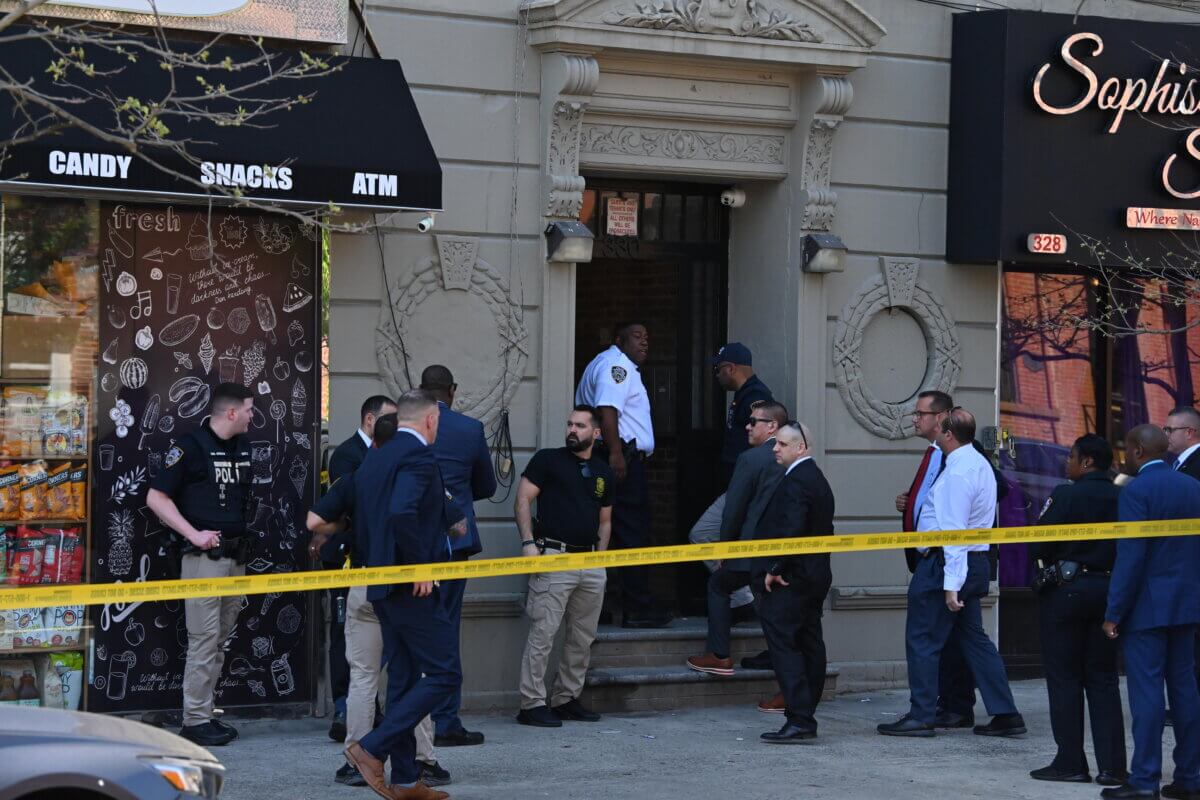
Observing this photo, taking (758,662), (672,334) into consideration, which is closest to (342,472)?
(758,662)

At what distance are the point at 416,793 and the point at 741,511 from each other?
3.56 meters

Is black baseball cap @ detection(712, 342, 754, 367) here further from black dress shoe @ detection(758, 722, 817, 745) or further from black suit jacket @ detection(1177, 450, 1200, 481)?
black suit jacket @ detection(1177, 450, 1200, 481)

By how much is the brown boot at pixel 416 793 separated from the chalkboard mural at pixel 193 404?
2.56 meters

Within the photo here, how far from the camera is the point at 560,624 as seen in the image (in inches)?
442

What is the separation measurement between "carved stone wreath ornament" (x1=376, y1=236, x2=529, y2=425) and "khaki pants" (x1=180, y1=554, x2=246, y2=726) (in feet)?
5.95

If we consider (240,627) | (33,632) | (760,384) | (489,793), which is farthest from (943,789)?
(33,632)

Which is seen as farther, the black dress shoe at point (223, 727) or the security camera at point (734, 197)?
the security camera at point (734, 197)

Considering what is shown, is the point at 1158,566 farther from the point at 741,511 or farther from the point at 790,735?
the point at 741,511

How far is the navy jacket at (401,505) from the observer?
849cm

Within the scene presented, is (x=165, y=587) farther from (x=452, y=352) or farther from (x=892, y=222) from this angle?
(x=892, y=222)

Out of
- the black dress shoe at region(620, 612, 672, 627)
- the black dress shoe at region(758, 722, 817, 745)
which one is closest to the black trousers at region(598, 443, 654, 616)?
the black dress shoe at region(620, 612, 672, 627)

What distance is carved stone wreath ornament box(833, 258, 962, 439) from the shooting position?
12906mm

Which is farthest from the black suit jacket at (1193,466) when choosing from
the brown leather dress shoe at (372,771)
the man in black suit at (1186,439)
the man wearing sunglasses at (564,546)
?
the brown leather dress shoe at (372,771)

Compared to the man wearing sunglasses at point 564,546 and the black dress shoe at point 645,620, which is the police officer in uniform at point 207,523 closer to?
the man wearing sunglasses at point 564,546
